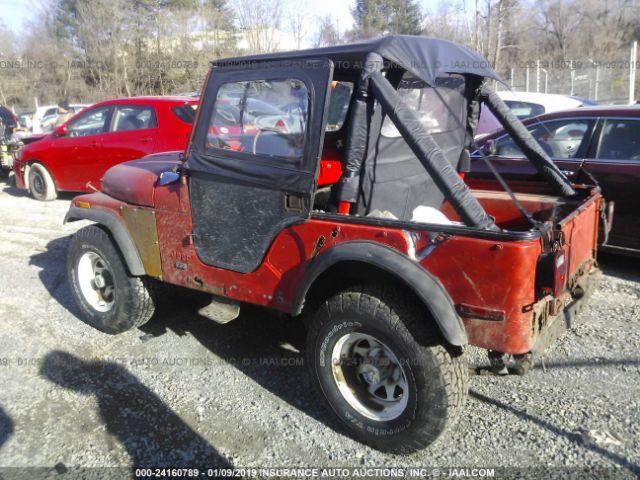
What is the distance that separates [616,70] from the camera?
908 inches

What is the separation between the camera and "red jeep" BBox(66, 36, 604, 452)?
251 centimetres

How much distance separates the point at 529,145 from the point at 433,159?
58.7 inches

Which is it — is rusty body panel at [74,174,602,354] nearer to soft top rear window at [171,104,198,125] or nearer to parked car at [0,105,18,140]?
soft top rear window at [171,104,198,125]

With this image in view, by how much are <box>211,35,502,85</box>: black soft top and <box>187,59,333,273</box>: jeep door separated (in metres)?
0.07

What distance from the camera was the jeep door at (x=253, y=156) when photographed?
116 inches

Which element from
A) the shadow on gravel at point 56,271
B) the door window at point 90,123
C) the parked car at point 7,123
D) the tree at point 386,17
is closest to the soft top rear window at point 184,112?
the door window at point 90,123

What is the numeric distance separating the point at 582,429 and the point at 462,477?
801mm

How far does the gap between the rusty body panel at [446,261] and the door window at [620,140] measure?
1.96 m

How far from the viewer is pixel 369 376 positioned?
292cm

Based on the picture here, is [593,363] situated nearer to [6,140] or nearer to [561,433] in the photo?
[561,433]

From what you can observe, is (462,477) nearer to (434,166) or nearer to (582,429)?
(582,429)

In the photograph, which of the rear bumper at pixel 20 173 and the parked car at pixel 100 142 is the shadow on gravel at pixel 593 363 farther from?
the rear bumper at pixel 20 173

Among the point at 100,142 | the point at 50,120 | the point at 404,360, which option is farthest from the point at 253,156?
the point at 50,120

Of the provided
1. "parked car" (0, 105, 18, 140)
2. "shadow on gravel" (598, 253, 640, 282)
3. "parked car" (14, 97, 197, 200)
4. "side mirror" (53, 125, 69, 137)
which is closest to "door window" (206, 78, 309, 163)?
"shadow on gravel" (598, 253, 640, 282)
